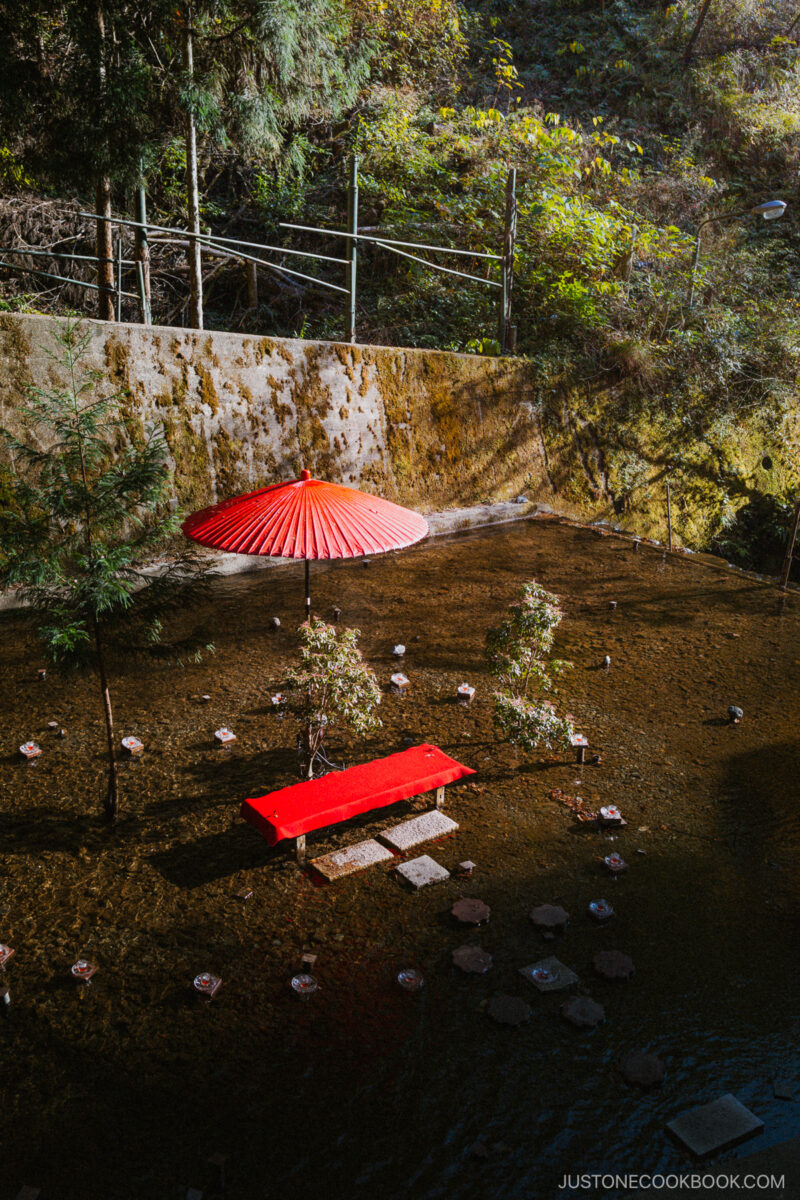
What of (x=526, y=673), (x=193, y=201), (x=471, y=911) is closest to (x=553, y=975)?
(x=471, y=911)

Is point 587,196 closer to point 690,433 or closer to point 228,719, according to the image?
point 690,433

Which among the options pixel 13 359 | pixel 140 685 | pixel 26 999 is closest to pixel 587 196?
pixel 13 359

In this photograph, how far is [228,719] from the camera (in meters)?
4.88

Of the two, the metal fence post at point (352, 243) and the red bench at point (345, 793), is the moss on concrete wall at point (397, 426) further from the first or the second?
the red bench at point (345, 793)

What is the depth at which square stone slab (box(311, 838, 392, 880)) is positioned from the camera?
3.51 metres

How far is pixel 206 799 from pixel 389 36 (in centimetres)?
1553

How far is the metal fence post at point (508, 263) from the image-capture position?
10.4 meters

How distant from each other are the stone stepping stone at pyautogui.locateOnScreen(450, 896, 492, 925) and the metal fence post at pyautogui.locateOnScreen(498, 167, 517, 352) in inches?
346

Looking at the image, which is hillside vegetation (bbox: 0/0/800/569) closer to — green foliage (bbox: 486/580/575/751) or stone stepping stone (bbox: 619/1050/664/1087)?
green foliage (bbox: 486/580/575/751)

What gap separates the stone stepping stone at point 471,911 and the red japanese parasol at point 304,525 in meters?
1.63

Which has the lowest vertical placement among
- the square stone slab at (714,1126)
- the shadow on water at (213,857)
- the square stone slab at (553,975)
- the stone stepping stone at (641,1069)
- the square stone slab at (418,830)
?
the shadow on water at (213,857)

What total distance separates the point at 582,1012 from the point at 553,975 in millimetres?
190

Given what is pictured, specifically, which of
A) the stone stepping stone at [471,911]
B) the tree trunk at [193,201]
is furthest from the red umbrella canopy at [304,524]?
the tree trunk at [193,201]

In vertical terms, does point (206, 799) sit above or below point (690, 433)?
below
